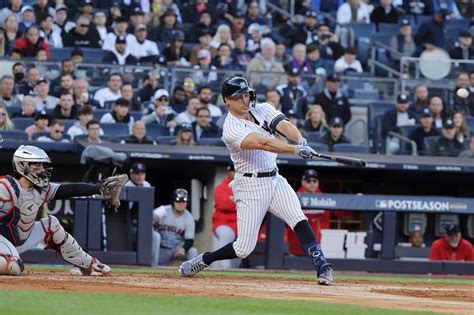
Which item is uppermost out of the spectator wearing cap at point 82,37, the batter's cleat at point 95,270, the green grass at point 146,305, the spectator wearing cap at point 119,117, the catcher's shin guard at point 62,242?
the spectator wearing cap at point 82,37

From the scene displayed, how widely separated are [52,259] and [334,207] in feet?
11.1

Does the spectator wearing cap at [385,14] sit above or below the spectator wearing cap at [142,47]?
above

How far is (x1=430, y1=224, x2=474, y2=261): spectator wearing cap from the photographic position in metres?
13.7

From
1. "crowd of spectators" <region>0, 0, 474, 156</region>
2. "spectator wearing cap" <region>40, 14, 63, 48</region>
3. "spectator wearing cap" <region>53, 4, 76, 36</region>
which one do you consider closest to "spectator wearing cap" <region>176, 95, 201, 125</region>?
"crowd of spectators" <region>0, 0, 474, 156</region>

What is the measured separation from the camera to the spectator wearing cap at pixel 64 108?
47.5ft

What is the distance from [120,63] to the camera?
16.1m

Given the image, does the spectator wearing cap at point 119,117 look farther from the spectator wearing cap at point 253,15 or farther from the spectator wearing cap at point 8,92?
the spectator wearing cap at point 253,15

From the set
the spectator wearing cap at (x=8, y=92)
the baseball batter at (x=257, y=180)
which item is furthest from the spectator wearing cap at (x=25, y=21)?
the baseball batter at (x=257, y=180)

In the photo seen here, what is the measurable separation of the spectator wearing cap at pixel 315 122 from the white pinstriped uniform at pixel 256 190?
6177 millimetres

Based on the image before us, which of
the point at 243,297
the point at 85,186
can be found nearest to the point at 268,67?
the point at 85,186

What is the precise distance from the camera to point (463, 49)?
18438 millimetres

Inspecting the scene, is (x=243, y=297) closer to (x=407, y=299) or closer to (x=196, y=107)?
(x=407, y=299)

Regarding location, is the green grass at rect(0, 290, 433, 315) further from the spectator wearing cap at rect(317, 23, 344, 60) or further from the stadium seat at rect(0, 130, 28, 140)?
the spectator wearing cap at rect(317, 23, 344, 60)

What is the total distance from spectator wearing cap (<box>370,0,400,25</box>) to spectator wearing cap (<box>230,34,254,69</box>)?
3.08 m
